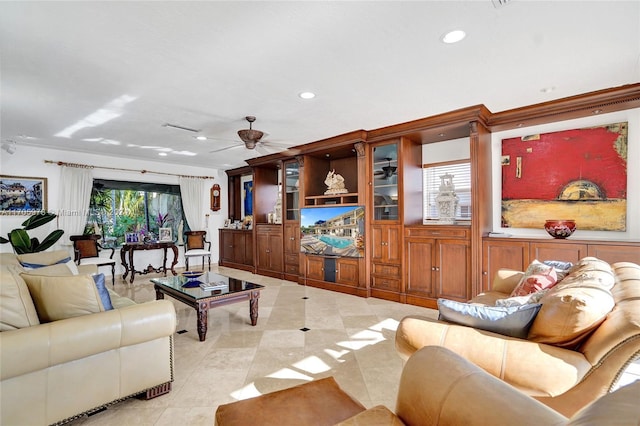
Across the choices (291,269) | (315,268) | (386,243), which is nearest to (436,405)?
(386,243)

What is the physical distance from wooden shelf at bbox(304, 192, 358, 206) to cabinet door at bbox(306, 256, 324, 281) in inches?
38.3

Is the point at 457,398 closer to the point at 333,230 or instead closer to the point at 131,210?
the point at 333,230

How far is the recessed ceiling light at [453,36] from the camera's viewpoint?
214 centimetres

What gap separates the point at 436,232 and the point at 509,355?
2.84 m

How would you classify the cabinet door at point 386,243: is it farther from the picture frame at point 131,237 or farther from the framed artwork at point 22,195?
the framed artwork at point 22,195

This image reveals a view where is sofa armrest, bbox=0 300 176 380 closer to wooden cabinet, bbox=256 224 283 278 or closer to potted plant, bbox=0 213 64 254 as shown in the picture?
wooden cabinet, bbox=256 224 283 278

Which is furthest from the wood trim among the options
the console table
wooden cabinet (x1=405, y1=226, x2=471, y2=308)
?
the console table

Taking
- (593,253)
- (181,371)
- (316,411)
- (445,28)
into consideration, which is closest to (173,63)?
(445,28)

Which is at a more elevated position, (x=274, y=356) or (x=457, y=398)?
(x=457, y=398)

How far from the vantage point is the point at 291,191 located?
6145 millimetres

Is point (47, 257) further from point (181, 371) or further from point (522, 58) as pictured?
point (522, 58)

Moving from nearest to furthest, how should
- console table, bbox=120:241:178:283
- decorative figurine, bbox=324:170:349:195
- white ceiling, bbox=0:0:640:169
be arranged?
white ceiling, bbox=0:0:640:169, decorative figurine, bbox=324:170:349:195, console table, bbox=120:241:178:283

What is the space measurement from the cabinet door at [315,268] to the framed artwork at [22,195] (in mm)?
4804

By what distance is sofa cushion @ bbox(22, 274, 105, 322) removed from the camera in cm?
183
